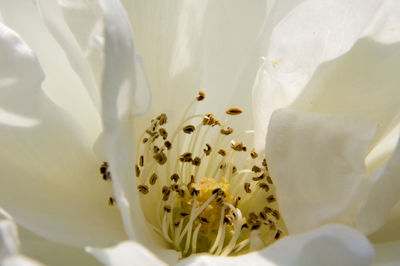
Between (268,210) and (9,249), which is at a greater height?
(9,249)

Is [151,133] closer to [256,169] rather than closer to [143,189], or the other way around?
[143,189]

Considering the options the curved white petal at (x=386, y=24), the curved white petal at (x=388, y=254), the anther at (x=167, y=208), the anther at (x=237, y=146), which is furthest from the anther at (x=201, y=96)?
the curved white petal at (x=388, y=254)

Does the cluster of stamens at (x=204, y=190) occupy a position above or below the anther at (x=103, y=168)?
below

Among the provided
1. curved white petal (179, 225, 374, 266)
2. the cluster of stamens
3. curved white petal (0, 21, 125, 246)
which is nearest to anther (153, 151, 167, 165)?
the cluster of stamens

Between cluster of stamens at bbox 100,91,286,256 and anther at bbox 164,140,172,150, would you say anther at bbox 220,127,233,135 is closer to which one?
cluster of stamens at bbox 100,91,286,256

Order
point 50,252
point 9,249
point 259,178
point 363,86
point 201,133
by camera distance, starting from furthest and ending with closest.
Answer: point 201,133 → point 259,178 → point 363,86 → point 50,252 → point 9,249

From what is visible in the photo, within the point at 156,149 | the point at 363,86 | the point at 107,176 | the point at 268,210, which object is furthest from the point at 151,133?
the point at 363,86

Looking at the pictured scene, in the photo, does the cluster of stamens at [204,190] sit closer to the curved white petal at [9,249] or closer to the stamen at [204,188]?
the stamen at [204,188]
